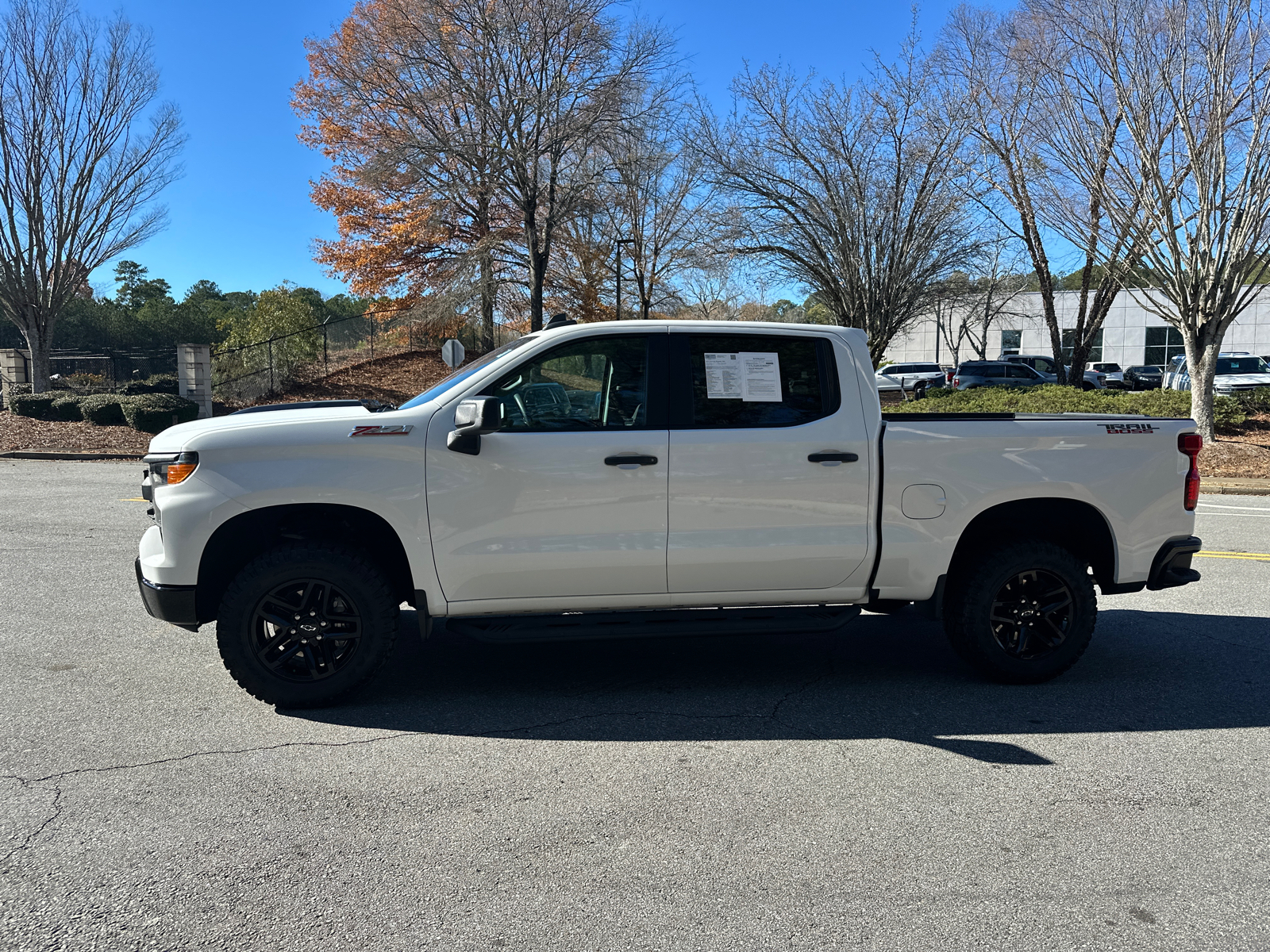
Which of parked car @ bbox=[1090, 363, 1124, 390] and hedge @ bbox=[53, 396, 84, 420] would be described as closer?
hedge @ bbox=[53, 396, 84, 420]

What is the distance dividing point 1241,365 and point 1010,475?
36.3 m

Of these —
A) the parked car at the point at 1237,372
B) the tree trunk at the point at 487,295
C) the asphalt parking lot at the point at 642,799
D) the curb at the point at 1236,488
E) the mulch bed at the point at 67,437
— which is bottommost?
the asphalt parking lot at the point at 642,799

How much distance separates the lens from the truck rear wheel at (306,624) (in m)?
4.61

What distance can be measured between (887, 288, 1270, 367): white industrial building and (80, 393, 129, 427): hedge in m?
44.8

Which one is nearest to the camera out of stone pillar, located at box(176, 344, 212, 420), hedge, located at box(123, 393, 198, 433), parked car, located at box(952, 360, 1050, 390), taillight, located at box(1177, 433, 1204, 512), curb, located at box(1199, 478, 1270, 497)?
taillight, located at box(1177, 433, 1204, 512)

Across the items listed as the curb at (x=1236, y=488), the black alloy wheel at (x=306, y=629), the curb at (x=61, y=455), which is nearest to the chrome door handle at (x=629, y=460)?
the black alloy wheel at (x=306, y=629)

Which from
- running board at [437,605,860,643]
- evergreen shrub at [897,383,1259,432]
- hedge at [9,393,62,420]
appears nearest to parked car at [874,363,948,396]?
evergreen shrub at [897,383,1259,432]

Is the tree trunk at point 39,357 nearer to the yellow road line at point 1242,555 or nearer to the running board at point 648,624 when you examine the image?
the running board at point 648,624

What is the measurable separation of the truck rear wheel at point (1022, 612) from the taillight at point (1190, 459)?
2.27ft

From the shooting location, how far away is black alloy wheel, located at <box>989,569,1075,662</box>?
5156 millimetres

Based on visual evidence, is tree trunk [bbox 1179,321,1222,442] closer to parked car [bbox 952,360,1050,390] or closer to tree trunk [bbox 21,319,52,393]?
parked car [bbox 952,360,1050,390]

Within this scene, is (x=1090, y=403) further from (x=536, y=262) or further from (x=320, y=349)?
(x=320, y=349)

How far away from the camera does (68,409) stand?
22.9 m

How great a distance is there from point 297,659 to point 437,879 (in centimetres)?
187
